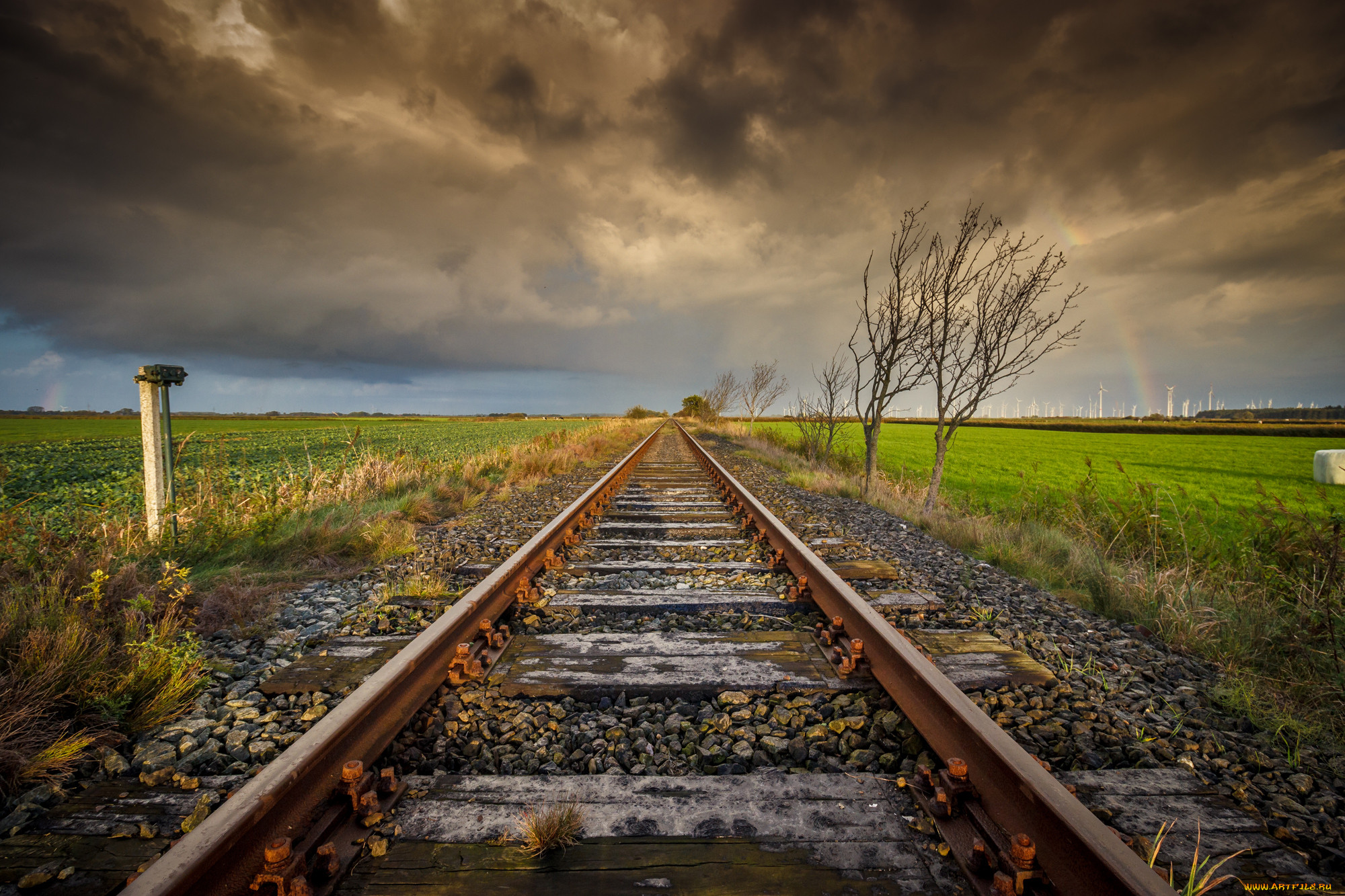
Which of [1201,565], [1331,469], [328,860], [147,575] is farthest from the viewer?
[1331,469]

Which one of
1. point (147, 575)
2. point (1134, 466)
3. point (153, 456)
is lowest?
point (1134, 466)

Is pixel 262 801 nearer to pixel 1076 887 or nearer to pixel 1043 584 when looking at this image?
pixel 1076 887

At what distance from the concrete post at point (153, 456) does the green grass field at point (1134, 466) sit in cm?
821

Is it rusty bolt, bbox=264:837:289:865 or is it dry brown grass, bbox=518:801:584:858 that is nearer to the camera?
rusty bolt, bbox=264:837:289:865

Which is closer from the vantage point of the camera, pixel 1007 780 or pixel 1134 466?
pixel 1007 780

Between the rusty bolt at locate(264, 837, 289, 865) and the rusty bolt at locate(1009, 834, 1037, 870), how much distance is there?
1739 mm

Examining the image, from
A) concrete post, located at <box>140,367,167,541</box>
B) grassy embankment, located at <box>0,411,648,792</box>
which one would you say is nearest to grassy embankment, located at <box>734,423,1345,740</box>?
grassy embankment, located at <box>0,411,648,792</box>

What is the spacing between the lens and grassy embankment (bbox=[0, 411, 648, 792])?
6.71 ft

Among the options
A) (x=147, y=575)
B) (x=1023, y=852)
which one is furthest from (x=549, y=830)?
(x=147, y=575)

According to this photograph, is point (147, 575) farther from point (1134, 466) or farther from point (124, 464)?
point (1134, 466)

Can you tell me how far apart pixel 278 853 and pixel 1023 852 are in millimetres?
1762

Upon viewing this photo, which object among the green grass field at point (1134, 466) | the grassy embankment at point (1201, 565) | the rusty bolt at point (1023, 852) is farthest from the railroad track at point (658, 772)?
the green grass field at point (1134, 466)

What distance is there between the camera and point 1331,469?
17266 millimetres

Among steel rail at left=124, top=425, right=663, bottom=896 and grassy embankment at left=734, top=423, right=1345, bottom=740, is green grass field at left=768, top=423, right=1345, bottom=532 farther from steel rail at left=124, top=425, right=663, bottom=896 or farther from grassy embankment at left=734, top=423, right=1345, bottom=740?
steel rail at left=124, top=425, right=663, bottom=896
